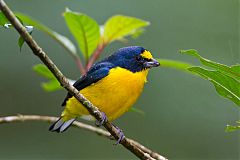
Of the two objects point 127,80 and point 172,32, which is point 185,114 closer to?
point 172,32

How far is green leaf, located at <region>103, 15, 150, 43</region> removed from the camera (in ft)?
10.5

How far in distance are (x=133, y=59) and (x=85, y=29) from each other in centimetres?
50

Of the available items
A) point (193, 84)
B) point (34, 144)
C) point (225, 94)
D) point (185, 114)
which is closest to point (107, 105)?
point (225, 94)

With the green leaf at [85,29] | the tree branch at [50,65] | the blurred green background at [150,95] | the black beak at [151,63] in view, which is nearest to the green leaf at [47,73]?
the green leaf at [85,29]

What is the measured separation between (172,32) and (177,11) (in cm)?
30

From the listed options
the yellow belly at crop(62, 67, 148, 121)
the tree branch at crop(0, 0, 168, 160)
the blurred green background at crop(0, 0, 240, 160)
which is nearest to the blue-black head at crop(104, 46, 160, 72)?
the yellow belly at crop(62, 67, 148, 121)

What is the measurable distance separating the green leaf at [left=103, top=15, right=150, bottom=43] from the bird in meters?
0.18

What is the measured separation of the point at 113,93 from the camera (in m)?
3.22

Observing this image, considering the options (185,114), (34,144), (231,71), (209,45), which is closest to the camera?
(231,71)

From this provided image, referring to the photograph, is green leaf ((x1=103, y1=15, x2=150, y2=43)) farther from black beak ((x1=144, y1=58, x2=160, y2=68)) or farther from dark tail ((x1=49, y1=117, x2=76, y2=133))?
dark tail ((x1=49, y1=117, x2=76, y2=133))

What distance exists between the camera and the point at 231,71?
207 cm

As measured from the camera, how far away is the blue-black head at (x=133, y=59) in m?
3.48

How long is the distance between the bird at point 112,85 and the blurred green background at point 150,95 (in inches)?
60.2

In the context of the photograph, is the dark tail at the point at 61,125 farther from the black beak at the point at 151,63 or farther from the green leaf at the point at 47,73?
the black beak at the point at 151,63
